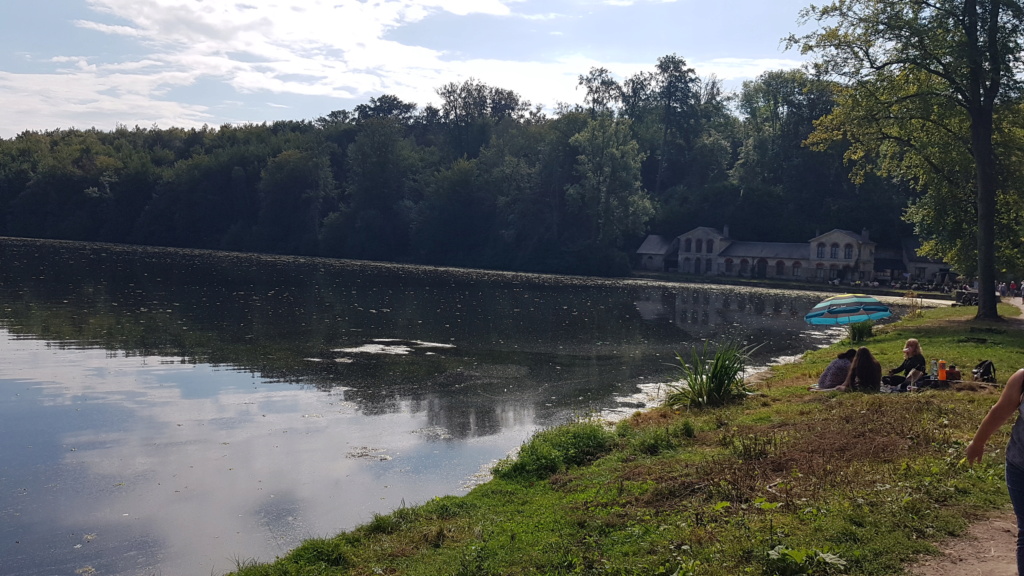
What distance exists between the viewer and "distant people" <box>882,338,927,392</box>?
1653 cm

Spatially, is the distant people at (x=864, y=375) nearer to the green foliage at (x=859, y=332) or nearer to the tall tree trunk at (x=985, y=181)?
the green foliage at (x=859, y=332)

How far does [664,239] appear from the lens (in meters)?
108

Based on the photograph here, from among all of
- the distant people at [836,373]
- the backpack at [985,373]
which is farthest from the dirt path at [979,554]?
the backpack at [985,373]

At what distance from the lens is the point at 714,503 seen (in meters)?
9.12

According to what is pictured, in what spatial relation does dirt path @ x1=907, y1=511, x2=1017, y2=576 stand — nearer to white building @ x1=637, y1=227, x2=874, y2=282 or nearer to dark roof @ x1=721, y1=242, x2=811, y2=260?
white building @ x1=637, y1=227, x2=874, y2=282

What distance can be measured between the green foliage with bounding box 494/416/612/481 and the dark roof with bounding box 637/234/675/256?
3671 inches

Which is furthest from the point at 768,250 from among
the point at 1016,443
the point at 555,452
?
the point at 1016,443

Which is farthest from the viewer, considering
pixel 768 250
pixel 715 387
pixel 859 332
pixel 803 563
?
pixel 768 250

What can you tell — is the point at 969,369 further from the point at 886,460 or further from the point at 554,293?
the point at 554,293

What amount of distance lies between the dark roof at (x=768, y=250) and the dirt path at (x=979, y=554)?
9401 centimetres

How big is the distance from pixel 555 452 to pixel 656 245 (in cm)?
9597

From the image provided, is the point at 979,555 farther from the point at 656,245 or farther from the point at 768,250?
the point at 656,245

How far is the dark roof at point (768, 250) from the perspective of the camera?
319 ft

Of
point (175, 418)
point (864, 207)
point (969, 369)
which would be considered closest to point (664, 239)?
point (864, 207)
